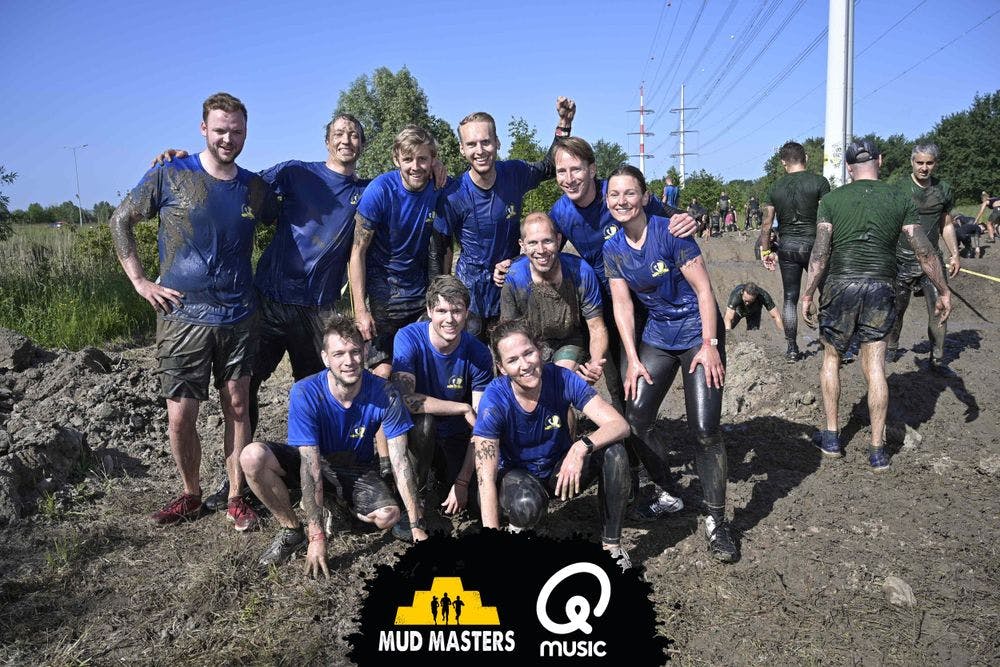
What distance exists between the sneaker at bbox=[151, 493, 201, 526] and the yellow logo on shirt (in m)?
3.19

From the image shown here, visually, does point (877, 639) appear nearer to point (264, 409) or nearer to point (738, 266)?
point (264, 409)

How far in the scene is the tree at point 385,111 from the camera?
4041 centimetres

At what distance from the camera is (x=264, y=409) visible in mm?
6934

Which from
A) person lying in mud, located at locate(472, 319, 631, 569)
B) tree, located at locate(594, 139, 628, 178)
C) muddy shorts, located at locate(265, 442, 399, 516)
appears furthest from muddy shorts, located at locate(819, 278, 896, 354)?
tree, located at locate(594, 139, 628, 178)

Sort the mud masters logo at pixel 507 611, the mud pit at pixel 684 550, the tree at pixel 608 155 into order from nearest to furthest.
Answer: the mud masters logo at pixel 507 611 → the mud pit at pixel 684 550 → the tree at pixel 608 155

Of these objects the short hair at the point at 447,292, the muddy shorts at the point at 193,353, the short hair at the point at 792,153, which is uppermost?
the short hair at the point at 792,153

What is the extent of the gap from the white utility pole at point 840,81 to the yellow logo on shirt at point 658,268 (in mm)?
7873

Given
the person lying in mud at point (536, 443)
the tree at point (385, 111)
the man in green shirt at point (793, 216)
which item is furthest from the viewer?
the tree at point (385, 111)

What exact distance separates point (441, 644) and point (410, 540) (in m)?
1.14

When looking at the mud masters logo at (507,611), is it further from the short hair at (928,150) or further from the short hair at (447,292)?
the short hair at (928,150)

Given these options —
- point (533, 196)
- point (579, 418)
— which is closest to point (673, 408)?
point (579, 418)

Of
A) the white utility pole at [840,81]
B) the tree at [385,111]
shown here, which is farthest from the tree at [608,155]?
the white utility pole at [840,81]

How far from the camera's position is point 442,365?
169 inches

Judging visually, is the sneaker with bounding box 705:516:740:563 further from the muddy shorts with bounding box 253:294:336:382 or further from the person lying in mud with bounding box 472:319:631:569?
the muddy shorts with bounding box 253:294:336:382
